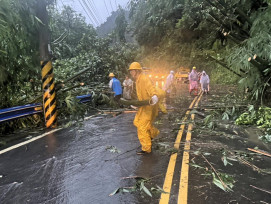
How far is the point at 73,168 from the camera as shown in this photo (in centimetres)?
508

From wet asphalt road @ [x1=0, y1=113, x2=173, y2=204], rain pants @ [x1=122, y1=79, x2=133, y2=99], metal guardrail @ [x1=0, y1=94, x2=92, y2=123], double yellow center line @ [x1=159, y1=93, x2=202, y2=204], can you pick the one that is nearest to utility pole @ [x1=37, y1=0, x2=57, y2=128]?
metal guardrail @ [x1=0, y1=94, x2=92, y2=123]

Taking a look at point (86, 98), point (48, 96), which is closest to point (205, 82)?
point (86, 98)

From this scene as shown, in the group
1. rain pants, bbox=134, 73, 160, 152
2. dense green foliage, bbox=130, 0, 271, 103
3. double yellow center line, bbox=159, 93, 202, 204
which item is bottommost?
double yellow center line, bbox=159, 93, 202, 204

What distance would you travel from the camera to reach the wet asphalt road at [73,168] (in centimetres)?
395

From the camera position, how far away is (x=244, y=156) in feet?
18.1

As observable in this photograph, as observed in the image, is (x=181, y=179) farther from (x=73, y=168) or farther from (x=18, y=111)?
(x=18, y=111)

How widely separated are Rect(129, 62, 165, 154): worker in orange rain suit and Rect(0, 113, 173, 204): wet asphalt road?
0.37 meters

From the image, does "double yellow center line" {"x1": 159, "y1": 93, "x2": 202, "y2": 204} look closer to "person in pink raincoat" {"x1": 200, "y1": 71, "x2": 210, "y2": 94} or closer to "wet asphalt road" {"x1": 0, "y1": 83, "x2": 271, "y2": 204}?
"wet asphalt road" {"x1": 0, "y1": 83, "x2": 271, "y2": 204}

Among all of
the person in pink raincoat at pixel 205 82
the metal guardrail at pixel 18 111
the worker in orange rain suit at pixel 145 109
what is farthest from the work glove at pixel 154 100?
the person in pink raincoat at pixel 205 82

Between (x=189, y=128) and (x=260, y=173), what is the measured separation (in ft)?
12.3

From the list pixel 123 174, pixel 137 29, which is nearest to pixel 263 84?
pixel 123 174

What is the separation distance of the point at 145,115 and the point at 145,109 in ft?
0.44

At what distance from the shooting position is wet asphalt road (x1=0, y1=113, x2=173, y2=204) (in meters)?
3.95

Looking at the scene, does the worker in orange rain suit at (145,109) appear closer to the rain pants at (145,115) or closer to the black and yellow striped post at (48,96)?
the rain pants at (145,115)
